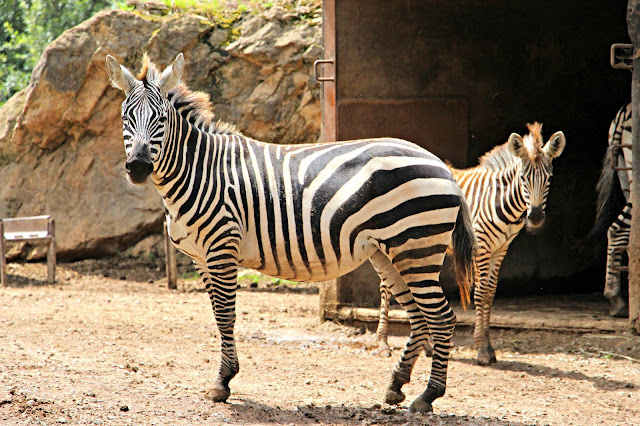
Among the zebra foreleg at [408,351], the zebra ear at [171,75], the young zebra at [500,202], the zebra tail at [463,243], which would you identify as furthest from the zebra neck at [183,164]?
the young zebra at [500,202]

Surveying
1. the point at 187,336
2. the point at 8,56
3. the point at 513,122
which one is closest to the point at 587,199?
the point at 513,122

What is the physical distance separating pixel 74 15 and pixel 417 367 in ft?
39.7

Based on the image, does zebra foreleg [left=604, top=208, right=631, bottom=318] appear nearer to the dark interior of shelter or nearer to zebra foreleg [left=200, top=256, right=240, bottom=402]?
the dark interior of shelter

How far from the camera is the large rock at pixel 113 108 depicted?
37.8 feet

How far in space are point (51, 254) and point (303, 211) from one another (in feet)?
20.8

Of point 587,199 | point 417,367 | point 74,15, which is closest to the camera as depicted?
point 417,367

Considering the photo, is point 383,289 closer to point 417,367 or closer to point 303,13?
point 417,367

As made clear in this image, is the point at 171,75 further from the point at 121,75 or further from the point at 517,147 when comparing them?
the point at 517,147

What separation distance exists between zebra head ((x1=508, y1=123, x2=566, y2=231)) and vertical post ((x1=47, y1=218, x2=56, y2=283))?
21.8 ft

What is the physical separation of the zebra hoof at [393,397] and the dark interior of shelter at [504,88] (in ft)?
10.3

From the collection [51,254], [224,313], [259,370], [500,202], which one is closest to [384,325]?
[259,370]

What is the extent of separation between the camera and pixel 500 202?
283 inches

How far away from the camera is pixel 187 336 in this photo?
7.64 meters

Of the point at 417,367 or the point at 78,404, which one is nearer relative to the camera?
the point at 78,404
